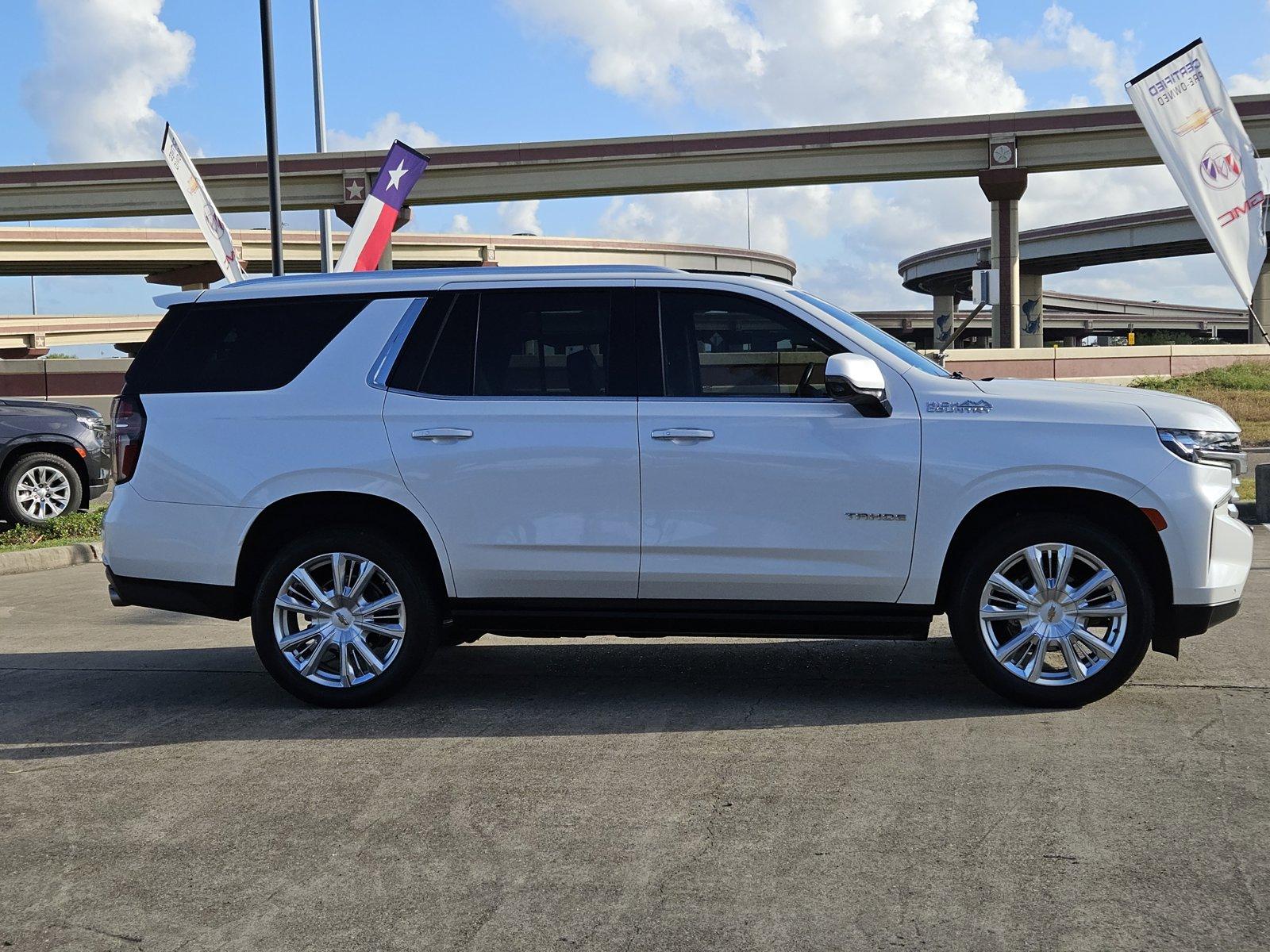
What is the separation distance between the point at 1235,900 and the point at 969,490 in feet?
7.58

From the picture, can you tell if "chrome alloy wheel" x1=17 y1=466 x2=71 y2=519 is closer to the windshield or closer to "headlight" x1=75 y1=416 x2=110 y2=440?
"headlight" x1=75 y1=416 x2=110 y2=440

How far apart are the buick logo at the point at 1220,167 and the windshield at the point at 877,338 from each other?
10.4 meters

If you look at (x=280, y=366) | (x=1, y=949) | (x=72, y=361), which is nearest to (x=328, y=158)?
(x=72, y=361)

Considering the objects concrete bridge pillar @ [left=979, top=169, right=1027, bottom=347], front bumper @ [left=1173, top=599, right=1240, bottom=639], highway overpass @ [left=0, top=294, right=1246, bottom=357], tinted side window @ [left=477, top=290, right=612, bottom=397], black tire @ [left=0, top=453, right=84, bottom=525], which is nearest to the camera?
front bumper @ [left=1173, top=599, right=1240, bottom=639]

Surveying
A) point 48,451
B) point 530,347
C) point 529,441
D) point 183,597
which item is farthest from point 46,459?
point 529,441

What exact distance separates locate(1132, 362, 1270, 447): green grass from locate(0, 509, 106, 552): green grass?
20.6 meters

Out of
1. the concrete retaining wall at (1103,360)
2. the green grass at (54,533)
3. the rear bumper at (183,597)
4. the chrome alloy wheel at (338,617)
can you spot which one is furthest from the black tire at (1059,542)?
the concrete retaining wall at (1103,360)

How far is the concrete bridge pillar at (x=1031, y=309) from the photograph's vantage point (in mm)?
70750

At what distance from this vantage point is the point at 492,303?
6.13 meters

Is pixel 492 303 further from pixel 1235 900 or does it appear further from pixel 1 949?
pixel 1235 900

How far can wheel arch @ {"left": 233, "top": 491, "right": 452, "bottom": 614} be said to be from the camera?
609 cm

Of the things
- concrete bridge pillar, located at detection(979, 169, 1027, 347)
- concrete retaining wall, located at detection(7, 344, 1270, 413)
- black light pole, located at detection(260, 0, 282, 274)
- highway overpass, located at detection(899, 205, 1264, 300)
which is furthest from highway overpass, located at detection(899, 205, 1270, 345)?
black light pole, located at detection(260, 0, 282, 274)

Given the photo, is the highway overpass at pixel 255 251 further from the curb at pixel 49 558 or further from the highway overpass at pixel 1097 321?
the curb at pixel 49 558

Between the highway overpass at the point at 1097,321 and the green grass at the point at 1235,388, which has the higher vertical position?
the highway overpass at the point at 1097,321
